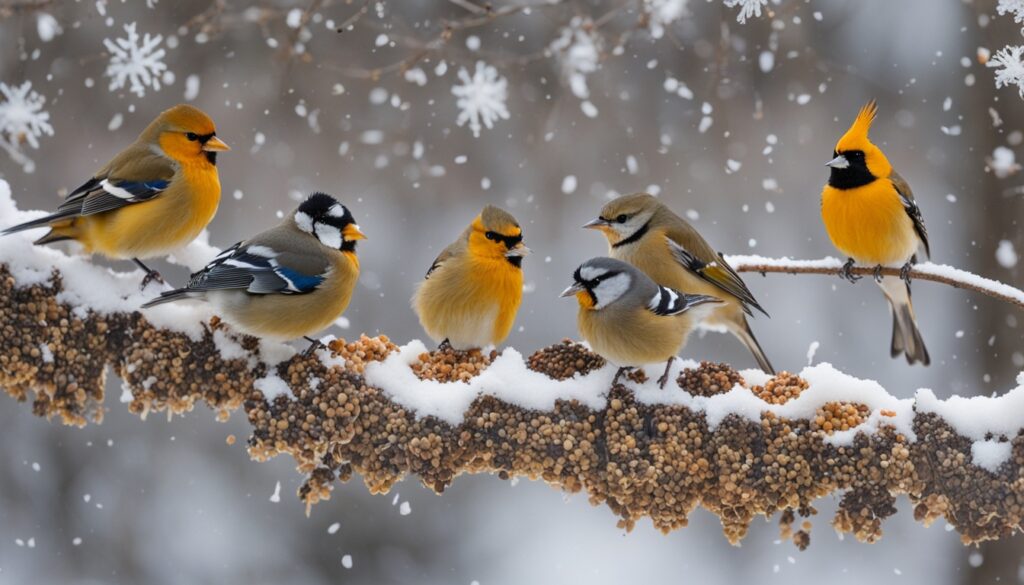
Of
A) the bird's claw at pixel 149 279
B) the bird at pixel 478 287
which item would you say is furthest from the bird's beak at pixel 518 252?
the bird's claw at pixel 149 279

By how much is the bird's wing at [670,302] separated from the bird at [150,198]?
1671 mm

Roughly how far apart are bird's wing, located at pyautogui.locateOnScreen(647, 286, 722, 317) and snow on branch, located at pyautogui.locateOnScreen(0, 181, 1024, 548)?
199 millimetres

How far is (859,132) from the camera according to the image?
448 centimetres

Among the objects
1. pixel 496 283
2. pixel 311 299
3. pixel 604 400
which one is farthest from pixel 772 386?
pixel 311 299

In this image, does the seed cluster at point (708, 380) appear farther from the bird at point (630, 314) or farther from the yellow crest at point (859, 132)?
the yellow crest at point (859, 132)

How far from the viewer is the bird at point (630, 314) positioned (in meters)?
3.67

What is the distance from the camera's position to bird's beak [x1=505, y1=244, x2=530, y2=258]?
4.20 metres

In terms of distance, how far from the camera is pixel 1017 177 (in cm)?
744

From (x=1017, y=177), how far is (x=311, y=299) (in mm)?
5318

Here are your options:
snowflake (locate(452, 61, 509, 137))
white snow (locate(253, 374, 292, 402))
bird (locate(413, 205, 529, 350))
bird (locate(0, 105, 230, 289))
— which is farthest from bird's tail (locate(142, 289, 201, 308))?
snowflake (locate(452, 61, 509, 137))

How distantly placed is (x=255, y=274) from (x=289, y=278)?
12 cm

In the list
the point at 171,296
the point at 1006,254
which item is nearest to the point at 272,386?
the point at 171,296

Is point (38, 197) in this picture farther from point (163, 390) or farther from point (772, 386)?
point (772, 386)

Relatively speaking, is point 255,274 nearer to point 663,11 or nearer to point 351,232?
point 351,232
